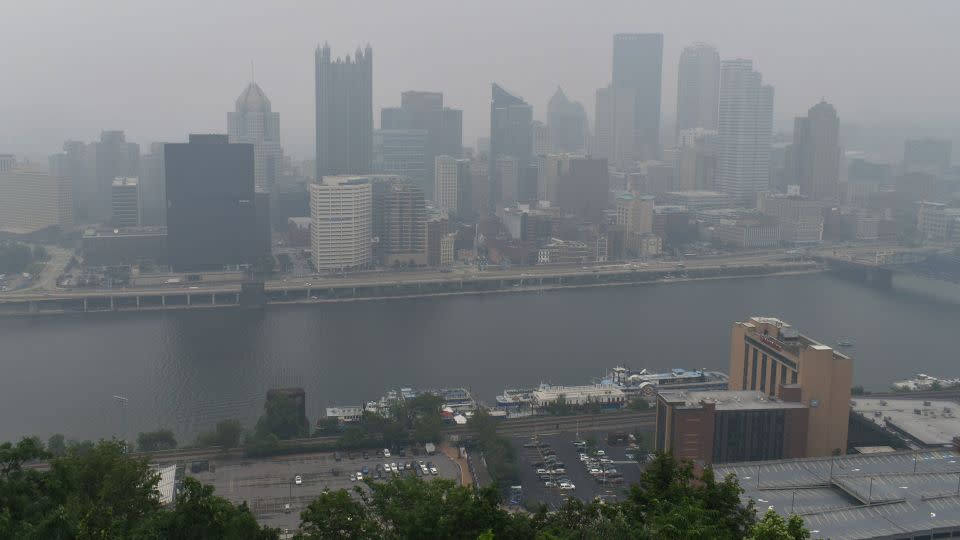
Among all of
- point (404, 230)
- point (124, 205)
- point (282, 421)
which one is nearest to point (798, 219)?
point (404, 230)

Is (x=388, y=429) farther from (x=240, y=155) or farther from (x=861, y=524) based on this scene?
(x=240, y=155)

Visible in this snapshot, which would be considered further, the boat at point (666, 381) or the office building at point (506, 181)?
the office building at point (506, 181)

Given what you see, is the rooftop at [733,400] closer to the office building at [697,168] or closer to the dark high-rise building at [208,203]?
the dark high-rise building at [208,203]

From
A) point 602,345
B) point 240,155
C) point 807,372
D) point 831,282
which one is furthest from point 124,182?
point 807,372

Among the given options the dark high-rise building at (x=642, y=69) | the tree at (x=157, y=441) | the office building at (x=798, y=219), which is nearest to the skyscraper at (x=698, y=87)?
the dark high-rise building at (x=642, y=69)

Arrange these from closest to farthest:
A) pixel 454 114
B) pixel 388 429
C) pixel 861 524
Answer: pixel 861 524 < pixel 388 429 < pixel 454 114
